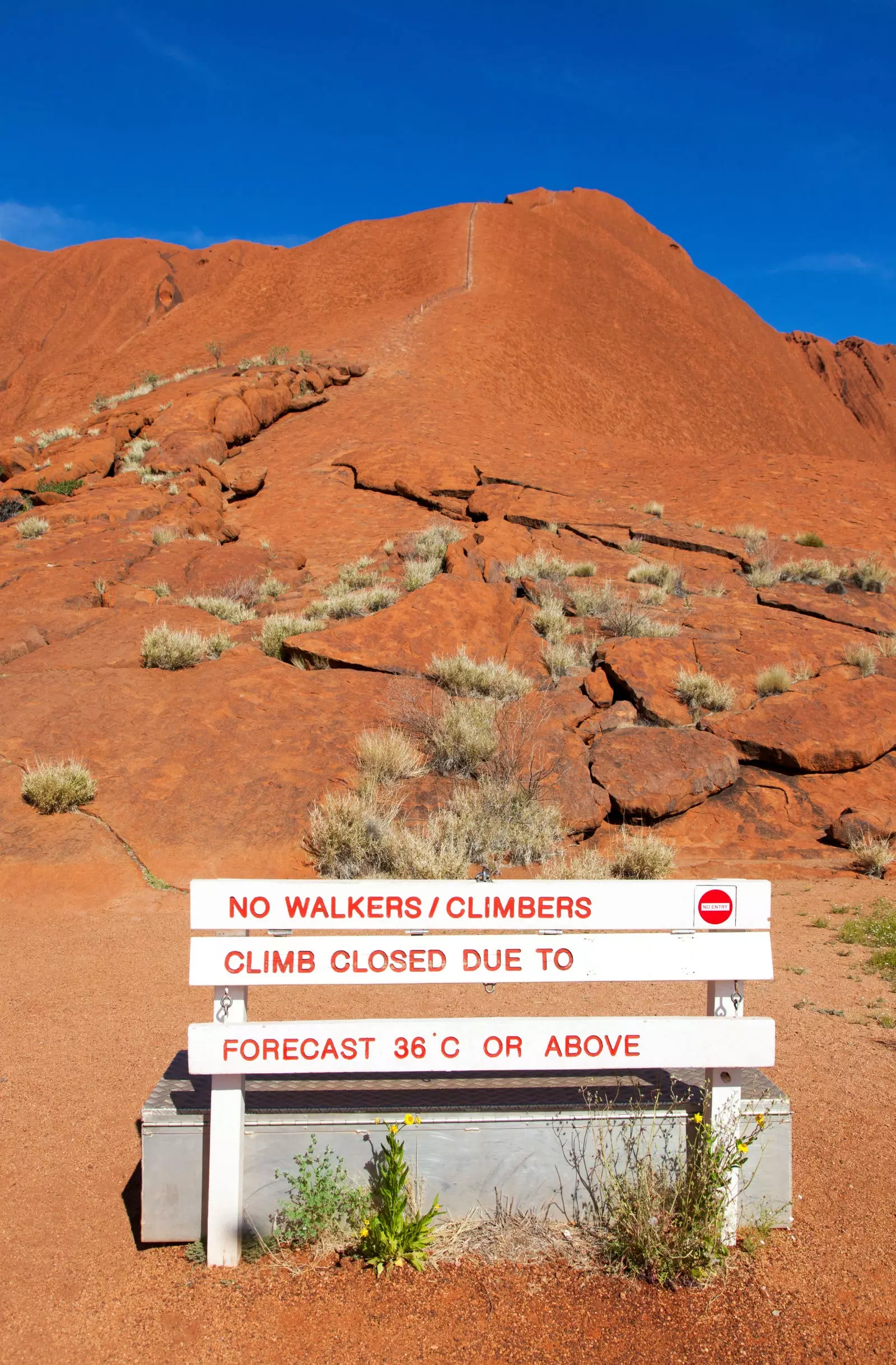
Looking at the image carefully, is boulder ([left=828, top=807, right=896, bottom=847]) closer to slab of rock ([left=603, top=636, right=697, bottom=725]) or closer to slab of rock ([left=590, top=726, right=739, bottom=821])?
slab of rock ([left=590, top=726, right=739, bottom=821])

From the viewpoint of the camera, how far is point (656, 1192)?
3.33m

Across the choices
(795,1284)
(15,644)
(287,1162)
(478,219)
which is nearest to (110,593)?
(15,644)

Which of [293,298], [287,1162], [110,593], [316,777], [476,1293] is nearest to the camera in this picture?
[476,1293]

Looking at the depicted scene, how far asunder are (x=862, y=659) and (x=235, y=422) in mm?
15892

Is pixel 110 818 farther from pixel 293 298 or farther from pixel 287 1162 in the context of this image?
pixel 293 298

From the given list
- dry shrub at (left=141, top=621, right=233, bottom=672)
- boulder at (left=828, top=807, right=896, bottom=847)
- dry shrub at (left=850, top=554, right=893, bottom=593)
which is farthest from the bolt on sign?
dry shrub at (left=850, top=554, right=893, bottom=593)

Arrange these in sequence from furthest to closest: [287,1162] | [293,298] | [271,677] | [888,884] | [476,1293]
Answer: [293,298]
[271,677]
[888,884]
[287,1162]
[476,1293]

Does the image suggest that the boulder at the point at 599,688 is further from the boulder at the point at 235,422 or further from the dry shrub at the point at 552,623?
the boulder at the point at 235,422

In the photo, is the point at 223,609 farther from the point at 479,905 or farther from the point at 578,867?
the point at 479,905

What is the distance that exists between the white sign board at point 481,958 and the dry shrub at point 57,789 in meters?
5.89

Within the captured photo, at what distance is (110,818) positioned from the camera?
8672 millimetres

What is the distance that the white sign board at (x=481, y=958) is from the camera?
3.27 meters

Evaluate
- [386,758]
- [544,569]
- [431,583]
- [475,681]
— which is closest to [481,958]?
[386,758]

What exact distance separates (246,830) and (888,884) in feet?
18.6
